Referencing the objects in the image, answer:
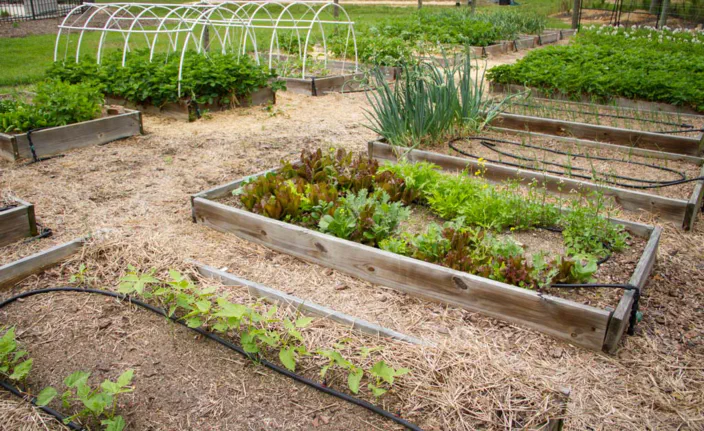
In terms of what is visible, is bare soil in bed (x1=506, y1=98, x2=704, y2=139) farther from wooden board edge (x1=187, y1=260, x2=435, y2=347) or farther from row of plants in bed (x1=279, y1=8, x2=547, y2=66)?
wooden board edge (x1=187, y1=260, x2=435, y2=347)

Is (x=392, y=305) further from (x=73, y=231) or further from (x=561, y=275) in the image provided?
(x=73, y=231)

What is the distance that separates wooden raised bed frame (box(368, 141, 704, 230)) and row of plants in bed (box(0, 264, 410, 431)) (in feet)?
7.49

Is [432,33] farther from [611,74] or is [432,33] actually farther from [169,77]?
[169,77]

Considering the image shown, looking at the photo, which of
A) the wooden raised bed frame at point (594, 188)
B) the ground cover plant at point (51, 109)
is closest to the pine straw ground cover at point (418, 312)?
the wooden raised bed frame at point (594, 188)

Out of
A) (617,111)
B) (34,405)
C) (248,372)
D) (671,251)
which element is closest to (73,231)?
(34,405)

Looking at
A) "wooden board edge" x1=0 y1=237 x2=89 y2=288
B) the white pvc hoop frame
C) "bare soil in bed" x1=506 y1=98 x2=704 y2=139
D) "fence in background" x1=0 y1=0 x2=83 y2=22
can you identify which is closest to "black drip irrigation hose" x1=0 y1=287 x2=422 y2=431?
"wooden board edge" x1=0 y1=237 x2=89 y2=288

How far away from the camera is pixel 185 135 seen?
6414 mm

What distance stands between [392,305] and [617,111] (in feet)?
15.4

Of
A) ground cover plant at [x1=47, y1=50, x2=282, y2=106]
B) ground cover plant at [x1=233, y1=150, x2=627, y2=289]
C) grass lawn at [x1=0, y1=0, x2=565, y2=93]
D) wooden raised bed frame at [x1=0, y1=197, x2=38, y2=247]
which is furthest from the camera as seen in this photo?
grass lawn at [x1=0, y1=0, x2=565, y2=93]

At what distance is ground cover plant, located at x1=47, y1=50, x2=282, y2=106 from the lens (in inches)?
271

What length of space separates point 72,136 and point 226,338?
404 centimetres

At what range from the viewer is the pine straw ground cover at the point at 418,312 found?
235 centimetres

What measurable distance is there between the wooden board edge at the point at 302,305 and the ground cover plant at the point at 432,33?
695 centimetres

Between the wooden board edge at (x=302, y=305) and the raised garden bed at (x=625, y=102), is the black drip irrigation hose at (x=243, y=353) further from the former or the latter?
the raised garden bed at (x=625, y=102)
